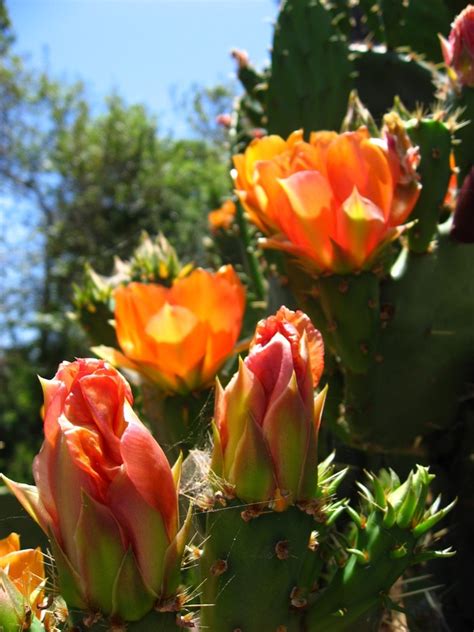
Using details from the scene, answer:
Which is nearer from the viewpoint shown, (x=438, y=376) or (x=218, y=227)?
(x=438, y=376)

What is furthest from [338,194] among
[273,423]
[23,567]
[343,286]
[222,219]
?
[222,219]

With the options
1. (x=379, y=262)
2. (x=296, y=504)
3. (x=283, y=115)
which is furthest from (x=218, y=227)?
(x=296, y=504)

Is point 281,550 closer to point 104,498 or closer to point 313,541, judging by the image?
point 313,541

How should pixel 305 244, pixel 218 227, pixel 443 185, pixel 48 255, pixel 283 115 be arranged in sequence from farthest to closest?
pixel 48 255
pixel 218 227
pixel 283 115
pixel 443 185
pixel 305 244

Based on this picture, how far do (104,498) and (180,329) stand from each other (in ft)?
1.26

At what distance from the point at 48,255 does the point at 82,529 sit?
1036cm

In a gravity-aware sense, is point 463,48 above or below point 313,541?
above

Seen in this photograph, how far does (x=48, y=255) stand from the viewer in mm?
10539

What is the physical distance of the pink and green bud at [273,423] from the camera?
0.57m

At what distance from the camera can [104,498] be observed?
1.78 ft

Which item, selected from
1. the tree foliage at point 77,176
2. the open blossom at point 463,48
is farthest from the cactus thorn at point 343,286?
the tree foliage at point 77,176

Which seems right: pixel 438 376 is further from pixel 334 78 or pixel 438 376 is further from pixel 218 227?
pixel 218 227

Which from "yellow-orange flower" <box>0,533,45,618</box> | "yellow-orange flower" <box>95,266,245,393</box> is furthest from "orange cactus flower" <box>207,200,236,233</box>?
"yellow-orange flower" <box>0,533,45,618</box>

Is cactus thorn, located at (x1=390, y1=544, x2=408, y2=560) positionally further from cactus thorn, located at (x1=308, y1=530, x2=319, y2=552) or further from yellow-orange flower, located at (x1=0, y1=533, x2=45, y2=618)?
yellow-orange flower, located at (x1=0, y1=533, x2=45, y2=618)
